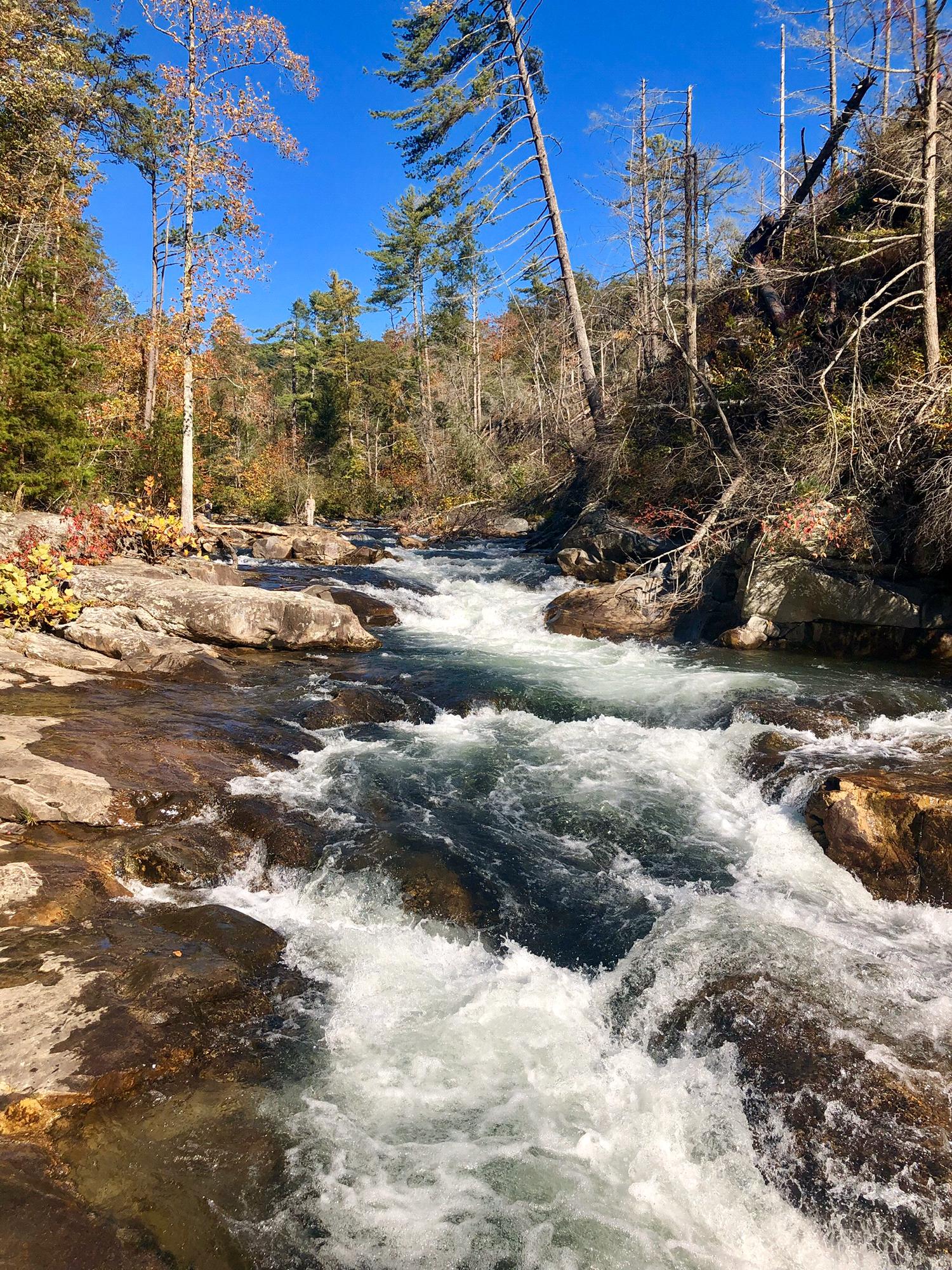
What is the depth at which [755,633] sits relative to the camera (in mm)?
10125

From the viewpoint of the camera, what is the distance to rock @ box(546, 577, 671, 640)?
37.8ft

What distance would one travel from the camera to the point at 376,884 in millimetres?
4969

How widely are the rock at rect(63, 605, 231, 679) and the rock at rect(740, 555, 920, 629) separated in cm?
780

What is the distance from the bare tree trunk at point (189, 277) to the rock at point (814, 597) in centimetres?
1088

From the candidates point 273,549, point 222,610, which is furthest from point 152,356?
point 222,610

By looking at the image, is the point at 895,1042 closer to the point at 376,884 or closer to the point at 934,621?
the point at 376,884

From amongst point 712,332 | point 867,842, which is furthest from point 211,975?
point 712,332

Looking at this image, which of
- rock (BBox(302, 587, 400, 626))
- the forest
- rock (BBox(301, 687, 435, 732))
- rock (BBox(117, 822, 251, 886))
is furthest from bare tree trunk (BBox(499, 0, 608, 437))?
rock (BBox(117, 822, 251, 886))

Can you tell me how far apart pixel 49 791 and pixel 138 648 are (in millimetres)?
3925

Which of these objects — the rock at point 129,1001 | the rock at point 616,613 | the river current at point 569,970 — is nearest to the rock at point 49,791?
the rock at point 129,1001

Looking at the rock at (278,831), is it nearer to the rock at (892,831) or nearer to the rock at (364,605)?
the rock at (892,831)

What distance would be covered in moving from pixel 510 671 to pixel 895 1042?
6.84 meters

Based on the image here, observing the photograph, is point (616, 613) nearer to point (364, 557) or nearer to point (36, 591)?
point (364, 557)

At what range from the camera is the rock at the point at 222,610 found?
963cm
